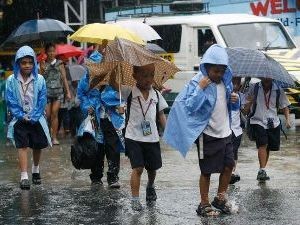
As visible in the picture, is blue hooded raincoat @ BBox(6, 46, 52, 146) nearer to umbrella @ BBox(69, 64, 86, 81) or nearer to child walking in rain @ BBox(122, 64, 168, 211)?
child walking in rain @ BBox(122, 64, 168, 211)

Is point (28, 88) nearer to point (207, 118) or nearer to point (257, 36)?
point (207, 118)

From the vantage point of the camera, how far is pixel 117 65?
8.53 meters

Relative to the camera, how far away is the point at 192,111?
7629mm

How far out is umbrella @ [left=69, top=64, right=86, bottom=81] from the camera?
14.9 meters

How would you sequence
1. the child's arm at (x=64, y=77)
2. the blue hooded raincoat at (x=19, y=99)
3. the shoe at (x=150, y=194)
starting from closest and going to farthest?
1. the shoe at (x=150, y=194)
2. the blue hooded raincoat at (x=19, y=99)
3. the child's arm at (x=64, y=77)

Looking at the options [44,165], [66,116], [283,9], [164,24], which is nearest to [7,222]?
[44,165]

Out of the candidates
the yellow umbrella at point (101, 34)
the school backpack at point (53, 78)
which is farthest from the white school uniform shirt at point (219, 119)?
the school backpack at point (53, 78)

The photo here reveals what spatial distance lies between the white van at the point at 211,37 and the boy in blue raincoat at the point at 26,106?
6749 mm

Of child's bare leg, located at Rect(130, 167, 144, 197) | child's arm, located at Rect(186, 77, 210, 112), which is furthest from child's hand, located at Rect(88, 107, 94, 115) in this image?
child's arm, located at Rect(186, 77, 210, 112)

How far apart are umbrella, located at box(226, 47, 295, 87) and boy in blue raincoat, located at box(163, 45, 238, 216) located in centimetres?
118

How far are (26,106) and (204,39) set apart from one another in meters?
7.45

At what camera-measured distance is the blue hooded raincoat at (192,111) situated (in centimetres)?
759

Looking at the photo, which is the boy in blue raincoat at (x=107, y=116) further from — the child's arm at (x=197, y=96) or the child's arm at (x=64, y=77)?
the child's arm at (x=64, y=77)

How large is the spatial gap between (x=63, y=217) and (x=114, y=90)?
176cm
